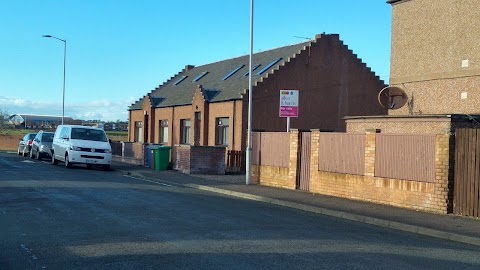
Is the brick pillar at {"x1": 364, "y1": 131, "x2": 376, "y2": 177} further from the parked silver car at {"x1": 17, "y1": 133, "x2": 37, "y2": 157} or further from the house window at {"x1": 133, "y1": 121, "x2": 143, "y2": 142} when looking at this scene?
the house window at {"x1": 133, "y1": 121, "x2": 143, "y2": 142}

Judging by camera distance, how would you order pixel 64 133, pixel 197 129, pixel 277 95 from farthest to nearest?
pixel 197 129 → pixel 277 95 → pixel 64 133

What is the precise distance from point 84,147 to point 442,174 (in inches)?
683

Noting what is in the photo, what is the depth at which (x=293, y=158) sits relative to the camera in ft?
60.2

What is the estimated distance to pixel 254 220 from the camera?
11375 millimetres

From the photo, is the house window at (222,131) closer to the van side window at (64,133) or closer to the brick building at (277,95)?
the brick building at (277,95)

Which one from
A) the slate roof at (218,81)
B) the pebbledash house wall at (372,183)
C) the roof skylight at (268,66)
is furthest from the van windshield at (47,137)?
the pebbledash house wall at (372,183)

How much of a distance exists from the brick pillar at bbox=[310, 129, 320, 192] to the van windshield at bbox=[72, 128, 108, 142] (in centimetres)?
1267

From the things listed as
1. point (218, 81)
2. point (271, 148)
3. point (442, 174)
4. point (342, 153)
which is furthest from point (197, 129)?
point (442, 174)

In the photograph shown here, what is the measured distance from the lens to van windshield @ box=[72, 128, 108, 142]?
85.1 ft

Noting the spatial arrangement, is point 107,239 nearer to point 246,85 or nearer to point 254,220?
point 254,220

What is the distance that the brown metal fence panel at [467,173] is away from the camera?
12.3 metres

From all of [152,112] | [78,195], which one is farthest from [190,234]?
[152,112]

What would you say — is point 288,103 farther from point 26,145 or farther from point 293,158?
point 26,145

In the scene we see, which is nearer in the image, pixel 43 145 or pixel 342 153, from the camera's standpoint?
pixel 342 153
